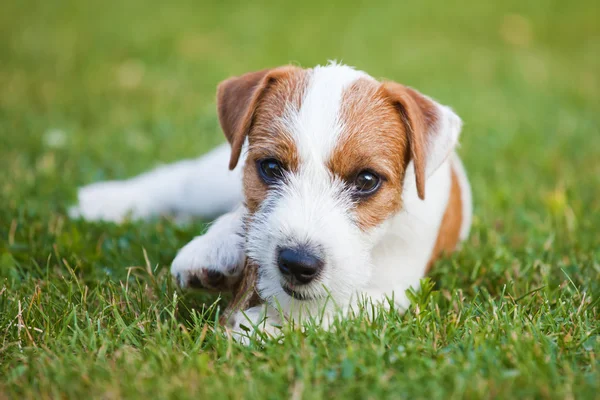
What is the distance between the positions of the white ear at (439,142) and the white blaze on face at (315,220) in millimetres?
587

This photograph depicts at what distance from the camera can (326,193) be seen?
3406 mm

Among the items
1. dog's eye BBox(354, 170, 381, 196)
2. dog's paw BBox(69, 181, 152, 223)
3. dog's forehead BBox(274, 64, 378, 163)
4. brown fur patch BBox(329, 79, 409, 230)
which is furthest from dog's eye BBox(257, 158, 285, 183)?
dog's paw BBox(69, 181, 152, 223)

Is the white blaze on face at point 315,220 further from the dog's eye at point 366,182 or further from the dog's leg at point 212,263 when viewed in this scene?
the dog's leg at point 212,263

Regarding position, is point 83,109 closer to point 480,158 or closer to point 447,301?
point 480,158

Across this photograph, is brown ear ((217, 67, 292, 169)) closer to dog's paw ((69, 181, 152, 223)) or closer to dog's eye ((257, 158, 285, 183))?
dog's eye ((257, 158, 285, 183))

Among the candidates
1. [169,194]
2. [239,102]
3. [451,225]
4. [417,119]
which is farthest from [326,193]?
[169,194]

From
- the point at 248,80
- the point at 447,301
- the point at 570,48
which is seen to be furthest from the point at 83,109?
the point at 570,48

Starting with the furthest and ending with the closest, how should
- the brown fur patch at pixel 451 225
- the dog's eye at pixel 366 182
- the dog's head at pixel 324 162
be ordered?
the brown fur patch at pixel 451 225
the dog's eye at pixel 366 182
the dog's head at pixel 324 162

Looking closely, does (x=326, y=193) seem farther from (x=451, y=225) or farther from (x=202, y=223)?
(x=202, y=223)

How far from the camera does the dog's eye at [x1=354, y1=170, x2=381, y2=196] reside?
354 centimetres

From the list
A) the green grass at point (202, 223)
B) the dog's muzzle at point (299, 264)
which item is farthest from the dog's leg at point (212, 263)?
the dog's muzzle at point (299, 264)

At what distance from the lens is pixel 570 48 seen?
43.5 ft

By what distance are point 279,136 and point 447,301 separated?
1.42m

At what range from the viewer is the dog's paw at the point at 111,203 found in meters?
5.31
